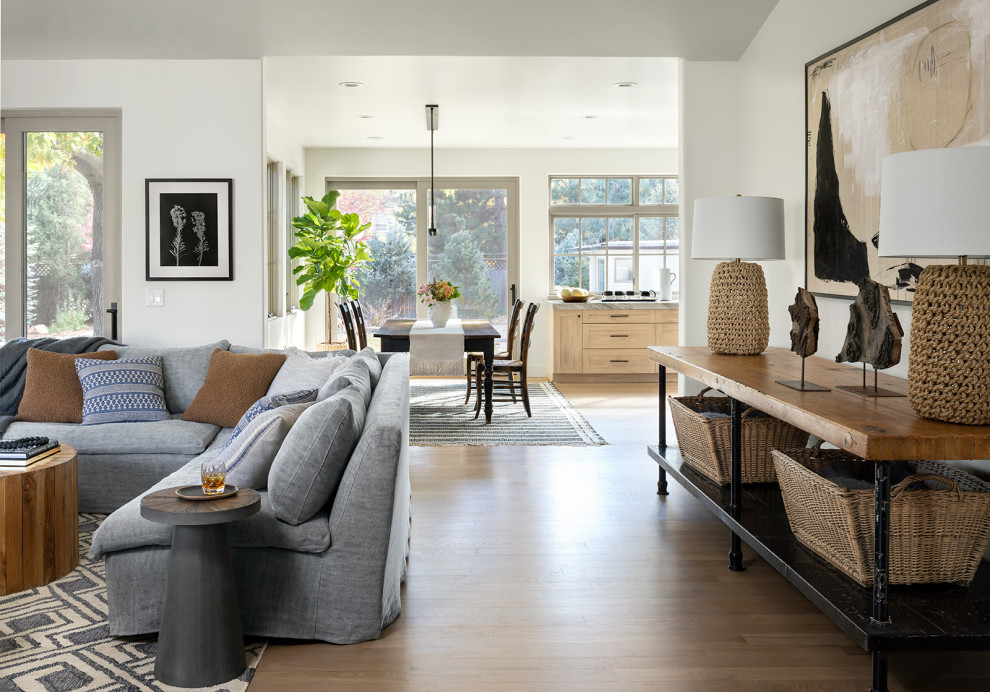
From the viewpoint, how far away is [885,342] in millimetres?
2582

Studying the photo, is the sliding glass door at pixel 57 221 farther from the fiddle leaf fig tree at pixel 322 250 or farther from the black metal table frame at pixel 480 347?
the fiddle leaf fig tree at pixel 322 250

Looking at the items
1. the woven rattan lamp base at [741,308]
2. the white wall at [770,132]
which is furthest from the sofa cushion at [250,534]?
the white wall at [770,132]

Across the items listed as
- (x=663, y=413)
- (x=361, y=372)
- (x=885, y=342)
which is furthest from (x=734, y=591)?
(x=361, y=372)

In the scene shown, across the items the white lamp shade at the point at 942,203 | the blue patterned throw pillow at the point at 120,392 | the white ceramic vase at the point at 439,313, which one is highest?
the white lamp shade at the point at 942,203

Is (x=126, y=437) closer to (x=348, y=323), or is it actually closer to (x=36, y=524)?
(x=36, y=524)

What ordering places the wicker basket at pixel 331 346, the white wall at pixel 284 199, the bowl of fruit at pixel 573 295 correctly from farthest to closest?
the bowl of fruit at pixel 573 295
the wicker basket at pixel 331 346
the white wall at pixel 284 199

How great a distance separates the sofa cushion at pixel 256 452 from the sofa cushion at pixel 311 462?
0.45 feet

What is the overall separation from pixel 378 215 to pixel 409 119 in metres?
2.19

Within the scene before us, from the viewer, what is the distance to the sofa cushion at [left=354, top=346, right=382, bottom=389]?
4176 mm

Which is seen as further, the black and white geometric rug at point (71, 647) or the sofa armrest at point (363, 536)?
the sofa armrest at point (363, 536)

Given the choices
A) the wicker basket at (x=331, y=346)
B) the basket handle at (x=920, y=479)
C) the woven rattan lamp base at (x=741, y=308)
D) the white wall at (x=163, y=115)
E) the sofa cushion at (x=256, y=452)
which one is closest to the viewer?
the basket handle at (x=920, y=479)

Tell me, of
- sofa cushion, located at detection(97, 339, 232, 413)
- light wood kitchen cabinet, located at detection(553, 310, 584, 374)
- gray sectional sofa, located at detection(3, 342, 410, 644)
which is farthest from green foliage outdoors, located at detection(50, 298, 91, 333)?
light wood kitchen cabinet, located at detection(553, 310, 584, 374)

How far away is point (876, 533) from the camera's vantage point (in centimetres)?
223

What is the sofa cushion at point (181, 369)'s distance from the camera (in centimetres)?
476
